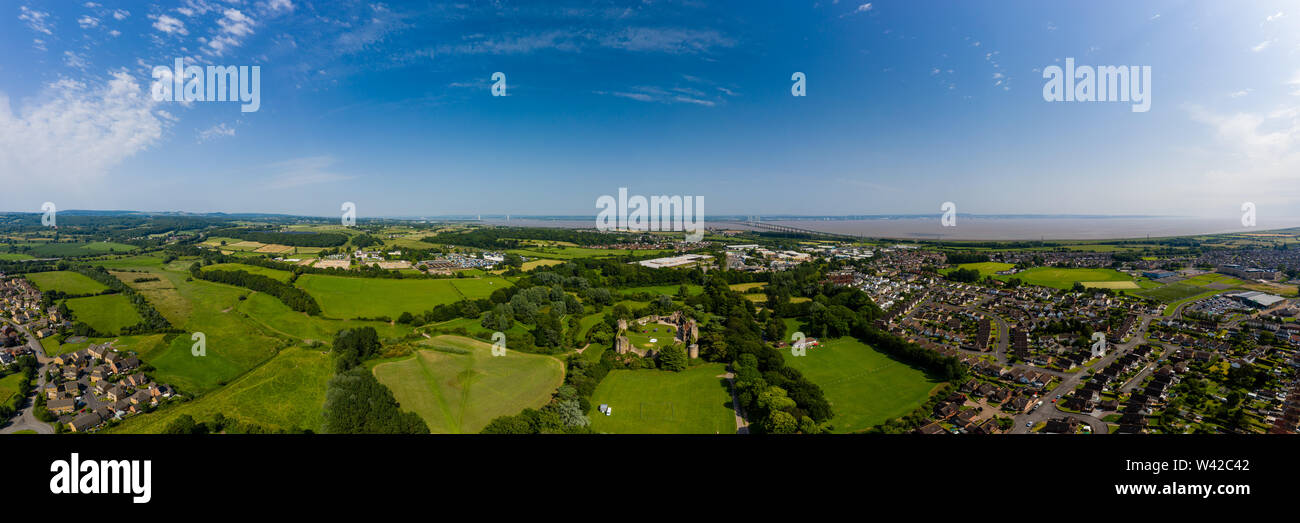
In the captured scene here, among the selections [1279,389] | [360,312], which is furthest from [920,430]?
[360,312]

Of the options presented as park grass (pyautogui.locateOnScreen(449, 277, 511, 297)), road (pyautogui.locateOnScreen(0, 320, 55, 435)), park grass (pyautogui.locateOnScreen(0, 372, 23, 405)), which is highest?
park grass (pyautogui.locateOnScreen(449, 277, 511, 297))

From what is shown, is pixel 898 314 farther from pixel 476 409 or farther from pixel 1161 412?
pixel 476 409

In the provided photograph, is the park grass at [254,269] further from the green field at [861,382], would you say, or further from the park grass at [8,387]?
the green field at [861,382]

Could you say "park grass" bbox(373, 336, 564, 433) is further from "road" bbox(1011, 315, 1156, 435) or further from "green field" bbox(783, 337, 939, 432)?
"road" bbox(1011, 315, 1156, 435)

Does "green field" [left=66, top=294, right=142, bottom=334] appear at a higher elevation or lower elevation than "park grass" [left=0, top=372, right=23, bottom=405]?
higher

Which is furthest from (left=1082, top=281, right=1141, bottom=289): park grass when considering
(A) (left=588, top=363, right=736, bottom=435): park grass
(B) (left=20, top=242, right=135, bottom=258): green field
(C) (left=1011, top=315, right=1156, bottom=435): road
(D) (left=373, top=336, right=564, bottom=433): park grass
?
(B) (left=20, top=242, right=135, bottom=258): green field

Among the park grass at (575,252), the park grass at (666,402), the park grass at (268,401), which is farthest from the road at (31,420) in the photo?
the park grass at (575,252)
